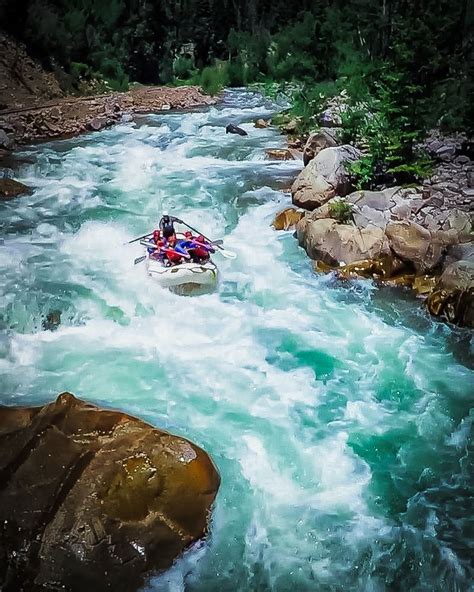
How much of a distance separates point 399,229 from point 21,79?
1470cm

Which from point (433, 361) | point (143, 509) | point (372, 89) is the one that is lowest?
point (433, 361)

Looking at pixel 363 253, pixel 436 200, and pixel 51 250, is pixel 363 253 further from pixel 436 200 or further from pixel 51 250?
pixel 51 250

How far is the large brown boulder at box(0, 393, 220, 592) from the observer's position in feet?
10.6

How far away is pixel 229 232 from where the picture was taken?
29.5 feet

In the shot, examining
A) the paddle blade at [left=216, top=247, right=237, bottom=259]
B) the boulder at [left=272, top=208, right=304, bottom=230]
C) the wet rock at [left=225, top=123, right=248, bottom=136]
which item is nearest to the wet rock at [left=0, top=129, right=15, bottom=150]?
the wet rock at [left=225, top=123, right=248, bottom=136]

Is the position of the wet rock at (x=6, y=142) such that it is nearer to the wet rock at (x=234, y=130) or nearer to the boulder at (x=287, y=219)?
the wet rock at (x=234, y=130)

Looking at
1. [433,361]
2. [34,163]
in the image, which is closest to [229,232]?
[433,361]

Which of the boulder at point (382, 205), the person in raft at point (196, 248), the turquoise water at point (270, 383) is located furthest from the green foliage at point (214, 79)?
the person in raft at point (196, 248)

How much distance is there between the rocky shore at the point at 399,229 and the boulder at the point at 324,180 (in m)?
0.02

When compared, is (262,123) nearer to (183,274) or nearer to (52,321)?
(183,274)

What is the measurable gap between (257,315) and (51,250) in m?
3.30

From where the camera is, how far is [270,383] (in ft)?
18.2

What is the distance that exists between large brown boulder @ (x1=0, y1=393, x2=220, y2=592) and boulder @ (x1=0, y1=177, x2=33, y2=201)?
7019mm

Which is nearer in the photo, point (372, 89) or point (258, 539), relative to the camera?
point (258, 539)
